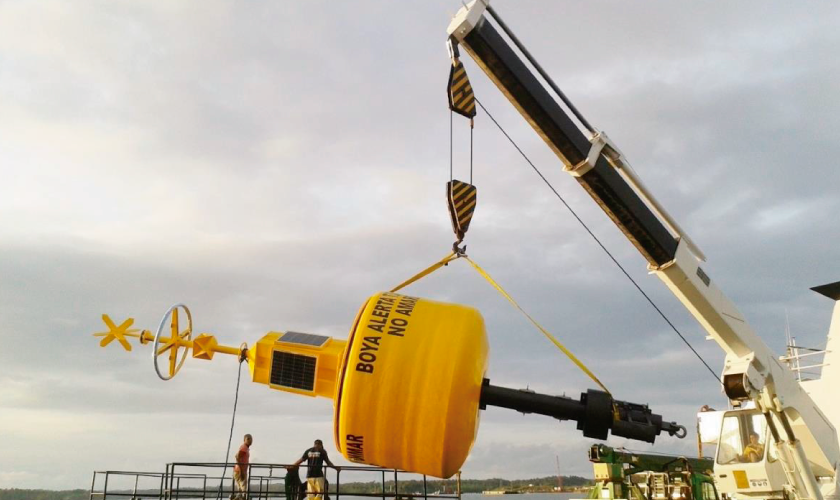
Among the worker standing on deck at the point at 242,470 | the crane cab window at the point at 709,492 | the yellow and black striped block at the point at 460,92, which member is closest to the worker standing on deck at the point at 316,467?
the worker standing on deck at the point at 242,470

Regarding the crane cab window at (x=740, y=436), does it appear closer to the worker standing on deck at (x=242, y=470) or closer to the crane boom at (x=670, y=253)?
the crane boom at (x=670, y=253)

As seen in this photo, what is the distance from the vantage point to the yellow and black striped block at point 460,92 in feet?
39.4

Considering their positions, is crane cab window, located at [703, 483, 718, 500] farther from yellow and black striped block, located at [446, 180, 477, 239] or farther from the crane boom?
yellow and black striped block, located at [446, 180, 477, 239]

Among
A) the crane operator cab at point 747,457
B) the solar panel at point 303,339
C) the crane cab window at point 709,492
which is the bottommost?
the crane cab window at point 709,492

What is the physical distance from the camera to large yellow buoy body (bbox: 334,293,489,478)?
840cm

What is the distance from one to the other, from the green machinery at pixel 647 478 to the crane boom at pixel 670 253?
5.65 m

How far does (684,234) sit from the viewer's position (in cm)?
1255

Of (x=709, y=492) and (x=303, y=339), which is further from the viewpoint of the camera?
(x=709, y=492)

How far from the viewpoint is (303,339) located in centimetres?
1021

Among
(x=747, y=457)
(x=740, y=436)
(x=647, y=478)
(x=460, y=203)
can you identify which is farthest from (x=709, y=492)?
(x=460, y=203)

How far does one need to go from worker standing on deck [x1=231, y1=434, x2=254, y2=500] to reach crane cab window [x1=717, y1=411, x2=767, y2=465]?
9494 millimetres

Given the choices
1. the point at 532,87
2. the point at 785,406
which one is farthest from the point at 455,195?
the point at 785,406

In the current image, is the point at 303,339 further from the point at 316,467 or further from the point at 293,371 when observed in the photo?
the point at 316,467

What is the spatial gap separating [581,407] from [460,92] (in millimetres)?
5941
